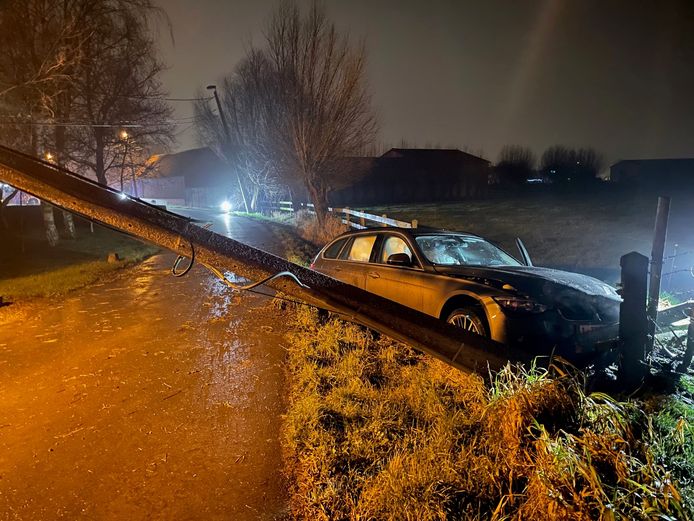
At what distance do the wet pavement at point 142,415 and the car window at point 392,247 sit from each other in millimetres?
1905

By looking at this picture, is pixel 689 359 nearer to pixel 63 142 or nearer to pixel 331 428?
pixel 331 428

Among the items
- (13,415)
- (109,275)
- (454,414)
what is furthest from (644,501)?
(109,275)

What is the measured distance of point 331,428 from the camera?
3408 millimetres

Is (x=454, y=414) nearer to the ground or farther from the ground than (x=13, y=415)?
farther from the ground

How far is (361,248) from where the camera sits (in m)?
6.65

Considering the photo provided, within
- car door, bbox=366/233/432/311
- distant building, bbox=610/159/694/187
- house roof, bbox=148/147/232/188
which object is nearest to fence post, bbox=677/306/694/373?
car door, bbox=366/233/432/311

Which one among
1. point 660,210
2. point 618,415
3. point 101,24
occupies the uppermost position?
point 101,24

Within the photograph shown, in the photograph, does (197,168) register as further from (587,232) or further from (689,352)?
(689,352)

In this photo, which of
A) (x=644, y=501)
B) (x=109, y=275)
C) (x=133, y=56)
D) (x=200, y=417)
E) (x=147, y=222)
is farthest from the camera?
(x=133, y=56)

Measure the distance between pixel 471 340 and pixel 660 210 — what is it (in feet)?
9.76

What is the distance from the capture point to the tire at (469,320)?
443 cm

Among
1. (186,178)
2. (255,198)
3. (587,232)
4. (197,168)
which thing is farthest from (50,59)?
(197,168)

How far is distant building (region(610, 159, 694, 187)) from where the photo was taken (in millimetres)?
44875

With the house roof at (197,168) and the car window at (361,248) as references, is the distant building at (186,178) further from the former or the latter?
the car window at (361,248)
